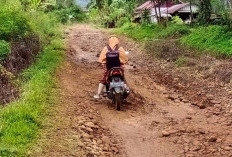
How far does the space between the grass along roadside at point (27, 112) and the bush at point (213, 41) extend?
20.1 feet

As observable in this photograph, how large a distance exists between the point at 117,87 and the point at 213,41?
24.5 ft

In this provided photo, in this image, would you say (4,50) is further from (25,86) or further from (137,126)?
(137,126)

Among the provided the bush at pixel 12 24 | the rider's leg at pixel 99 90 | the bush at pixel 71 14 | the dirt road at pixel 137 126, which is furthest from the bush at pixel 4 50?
the bush at pixel 71 14

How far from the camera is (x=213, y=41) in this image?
13883mm

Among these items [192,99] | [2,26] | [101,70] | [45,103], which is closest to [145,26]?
[101,70]

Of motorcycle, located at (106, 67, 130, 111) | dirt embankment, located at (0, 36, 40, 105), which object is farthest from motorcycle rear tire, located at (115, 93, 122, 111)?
dirt embankment, located at (0, 36, 40, 105)

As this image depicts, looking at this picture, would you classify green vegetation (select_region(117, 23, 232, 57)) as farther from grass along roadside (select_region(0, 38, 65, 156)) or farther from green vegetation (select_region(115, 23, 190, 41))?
grass along roadside (select_region(0, 38, 65, 156))

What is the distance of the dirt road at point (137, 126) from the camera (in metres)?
5.70

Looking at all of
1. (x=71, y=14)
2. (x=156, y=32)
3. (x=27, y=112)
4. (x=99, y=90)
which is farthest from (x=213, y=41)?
(x=71, y=14)

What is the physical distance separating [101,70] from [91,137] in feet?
20.4

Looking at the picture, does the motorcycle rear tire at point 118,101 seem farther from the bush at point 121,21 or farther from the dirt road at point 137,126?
the bush at point 121,21

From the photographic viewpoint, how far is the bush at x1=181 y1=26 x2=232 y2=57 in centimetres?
1265

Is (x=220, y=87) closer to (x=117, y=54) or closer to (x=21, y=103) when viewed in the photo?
(x=117, y=54)

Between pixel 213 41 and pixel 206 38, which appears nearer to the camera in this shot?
pixel 213 41
